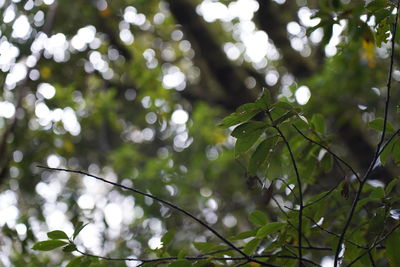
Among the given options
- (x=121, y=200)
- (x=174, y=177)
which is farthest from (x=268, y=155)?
(x=121, y=200)

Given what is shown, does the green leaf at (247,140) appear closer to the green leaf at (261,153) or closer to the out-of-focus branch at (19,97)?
the green leaf at (261,153)

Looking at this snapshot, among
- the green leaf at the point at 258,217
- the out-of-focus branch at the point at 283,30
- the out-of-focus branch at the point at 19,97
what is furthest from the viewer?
the out-of-focus branch at the point at 283,30

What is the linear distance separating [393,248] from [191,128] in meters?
3.14

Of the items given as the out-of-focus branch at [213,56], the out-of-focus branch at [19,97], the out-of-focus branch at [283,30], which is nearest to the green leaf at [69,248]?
the out-of-focus branch at [19,97]

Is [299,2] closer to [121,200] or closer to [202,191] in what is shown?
[202,191]

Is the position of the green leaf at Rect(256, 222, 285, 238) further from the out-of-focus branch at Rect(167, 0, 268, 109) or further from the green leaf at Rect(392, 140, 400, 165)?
the out-of-focus branch at Rect(167, 0, 268, 109)

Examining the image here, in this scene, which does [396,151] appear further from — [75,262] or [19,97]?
[19,97]

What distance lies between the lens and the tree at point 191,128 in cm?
149

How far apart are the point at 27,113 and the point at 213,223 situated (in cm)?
143

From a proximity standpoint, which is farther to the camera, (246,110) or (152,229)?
(152,229)

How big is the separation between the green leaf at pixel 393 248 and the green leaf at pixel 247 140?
363 mm

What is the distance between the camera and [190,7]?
179 inches

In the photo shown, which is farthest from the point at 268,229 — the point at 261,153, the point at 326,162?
the point at 326,162

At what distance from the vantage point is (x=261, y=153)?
4.05 feet
